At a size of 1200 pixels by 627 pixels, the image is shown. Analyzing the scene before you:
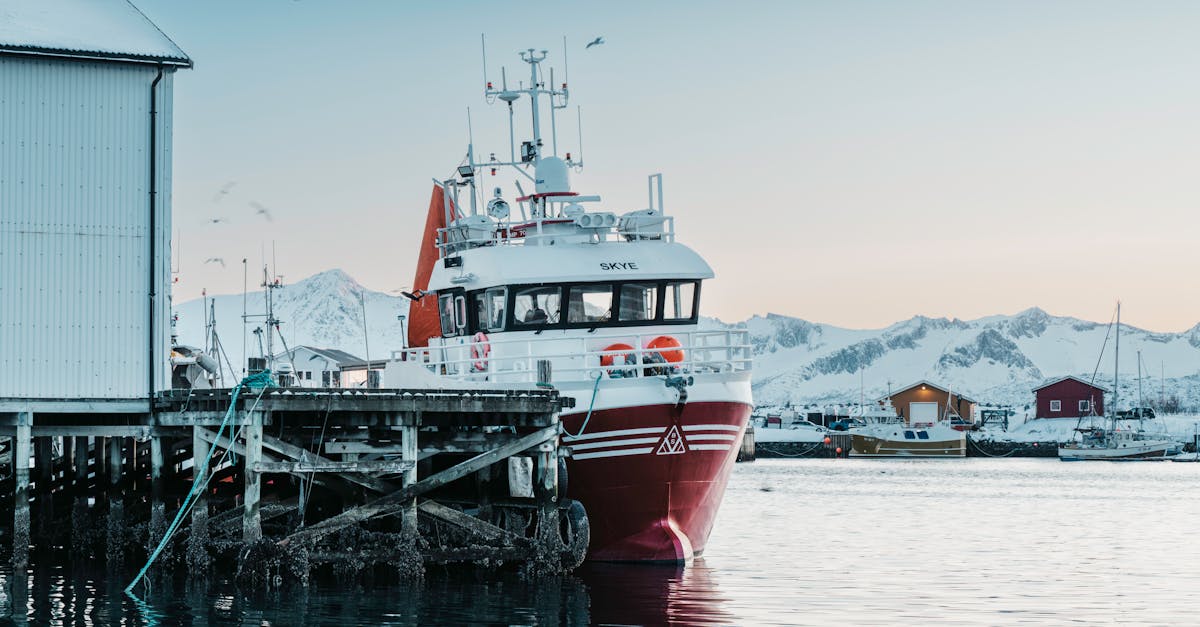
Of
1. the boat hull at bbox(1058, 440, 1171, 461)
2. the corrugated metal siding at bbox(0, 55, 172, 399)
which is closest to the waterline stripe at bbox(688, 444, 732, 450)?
the corrugated metal siding at bbox(0, 55, 172, 399)

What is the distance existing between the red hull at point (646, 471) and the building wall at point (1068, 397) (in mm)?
107657

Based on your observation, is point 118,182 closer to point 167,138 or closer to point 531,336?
point 167,138

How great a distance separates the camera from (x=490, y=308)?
30.0 m

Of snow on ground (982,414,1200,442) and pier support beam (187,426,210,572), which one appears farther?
snow on ground (982,414,1200,442)

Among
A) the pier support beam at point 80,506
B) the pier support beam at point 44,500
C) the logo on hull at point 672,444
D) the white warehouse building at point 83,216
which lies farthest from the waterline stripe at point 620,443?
the pier support beam at point 44,500

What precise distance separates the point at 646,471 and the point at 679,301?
4.67 metres

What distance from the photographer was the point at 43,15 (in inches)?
1059

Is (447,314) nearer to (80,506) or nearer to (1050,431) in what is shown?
(80,506)

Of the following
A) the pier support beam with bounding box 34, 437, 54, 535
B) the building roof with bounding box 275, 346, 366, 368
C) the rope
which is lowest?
the pier support beam with bounding box 34, 437, 54, 535

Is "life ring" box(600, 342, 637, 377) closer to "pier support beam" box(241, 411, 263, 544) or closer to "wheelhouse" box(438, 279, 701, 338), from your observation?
"wheelhouse" box(438, 279, 701, 338)

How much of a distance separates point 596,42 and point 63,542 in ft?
46.9

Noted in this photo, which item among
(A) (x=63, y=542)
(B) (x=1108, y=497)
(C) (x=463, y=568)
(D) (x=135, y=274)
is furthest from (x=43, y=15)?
(B) (x=1108, y=497)

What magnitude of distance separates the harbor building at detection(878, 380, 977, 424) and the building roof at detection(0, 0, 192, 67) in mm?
111697

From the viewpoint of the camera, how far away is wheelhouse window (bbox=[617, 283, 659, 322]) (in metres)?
29.8
